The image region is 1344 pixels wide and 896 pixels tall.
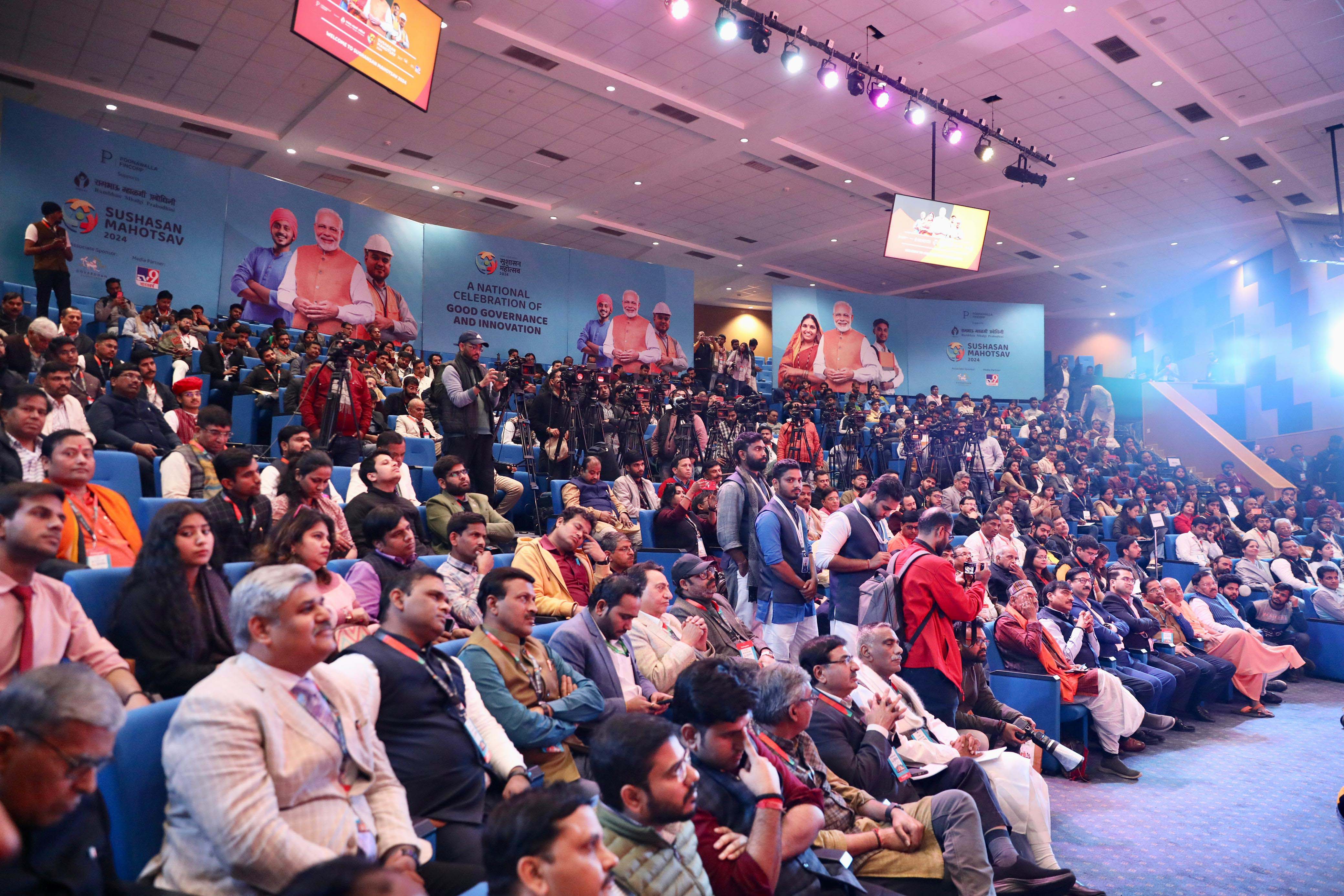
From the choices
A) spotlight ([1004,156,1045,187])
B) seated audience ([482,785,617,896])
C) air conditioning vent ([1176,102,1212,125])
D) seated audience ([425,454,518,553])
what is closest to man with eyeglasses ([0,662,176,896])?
seated audience ([482,785,617,896])

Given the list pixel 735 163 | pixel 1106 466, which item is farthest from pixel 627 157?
pixel 1106 466

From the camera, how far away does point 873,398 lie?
39.7 feet

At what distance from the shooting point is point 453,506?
4188 mm

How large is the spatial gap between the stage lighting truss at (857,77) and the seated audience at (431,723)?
5476 millimetres

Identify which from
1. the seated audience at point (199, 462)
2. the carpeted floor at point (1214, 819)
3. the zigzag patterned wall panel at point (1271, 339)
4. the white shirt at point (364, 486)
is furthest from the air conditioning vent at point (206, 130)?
the zigzag patterned wall panel at point (1271, 339)

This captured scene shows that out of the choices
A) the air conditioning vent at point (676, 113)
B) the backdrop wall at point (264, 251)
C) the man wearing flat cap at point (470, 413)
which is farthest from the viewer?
the air conditioning vent at point (676, 113)

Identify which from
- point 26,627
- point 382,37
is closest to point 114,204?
point 382,37

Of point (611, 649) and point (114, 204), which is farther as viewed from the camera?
point (114, 204)

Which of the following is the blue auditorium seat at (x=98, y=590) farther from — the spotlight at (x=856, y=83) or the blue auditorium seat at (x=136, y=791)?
the spotlight at (x=856, y=83)

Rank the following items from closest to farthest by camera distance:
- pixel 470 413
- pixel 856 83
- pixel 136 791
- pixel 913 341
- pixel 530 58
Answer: pixel 136 791 < pixel 470 413 < pixel 856 83 < pixel 530 58 < pixel 913 341

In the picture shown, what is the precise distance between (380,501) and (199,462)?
33.3 inches

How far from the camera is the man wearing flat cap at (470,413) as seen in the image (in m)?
5.30

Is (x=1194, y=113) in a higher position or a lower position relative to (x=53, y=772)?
higher

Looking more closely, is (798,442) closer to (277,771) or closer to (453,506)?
(453,506)
